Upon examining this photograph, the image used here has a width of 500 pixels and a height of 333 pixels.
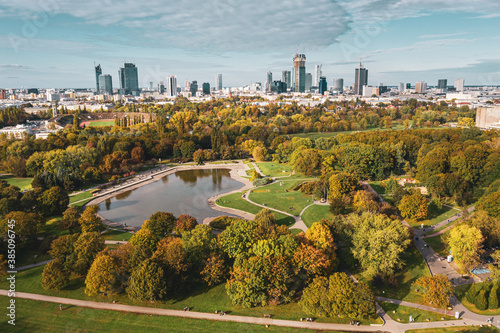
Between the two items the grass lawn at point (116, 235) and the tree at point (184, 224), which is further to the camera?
the grass lawn at point (116, 235)

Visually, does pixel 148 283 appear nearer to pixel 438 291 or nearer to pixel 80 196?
pixel 438 291

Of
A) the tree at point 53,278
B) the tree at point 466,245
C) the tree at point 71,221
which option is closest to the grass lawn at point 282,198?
the tree at point 466,245

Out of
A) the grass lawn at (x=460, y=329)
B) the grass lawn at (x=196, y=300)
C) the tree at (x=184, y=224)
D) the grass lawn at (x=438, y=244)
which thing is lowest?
the grass lawn at (x=460, y=329)

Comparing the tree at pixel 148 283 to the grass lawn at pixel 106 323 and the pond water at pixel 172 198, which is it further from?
the pond water at pixel 172 198

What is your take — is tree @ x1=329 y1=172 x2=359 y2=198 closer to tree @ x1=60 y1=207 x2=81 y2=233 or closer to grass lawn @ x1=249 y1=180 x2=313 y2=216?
grass lawn @ x1=249 y1=180 x2=313 y2=216

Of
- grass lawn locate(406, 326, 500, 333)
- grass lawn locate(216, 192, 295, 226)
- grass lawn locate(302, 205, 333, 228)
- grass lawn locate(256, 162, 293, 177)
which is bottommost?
grass lawn locate(406, 326, 500, 333)

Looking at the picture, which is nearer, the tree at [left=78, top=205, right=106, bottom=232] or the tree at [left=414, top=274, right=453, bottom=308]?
the tree at [left=414, top=274, right=453, bottom=308]

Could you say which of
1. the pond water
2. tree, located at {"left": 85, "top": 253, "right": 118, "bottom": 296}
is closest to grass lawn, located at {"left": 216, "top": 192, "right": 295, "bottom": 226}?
the pond water
